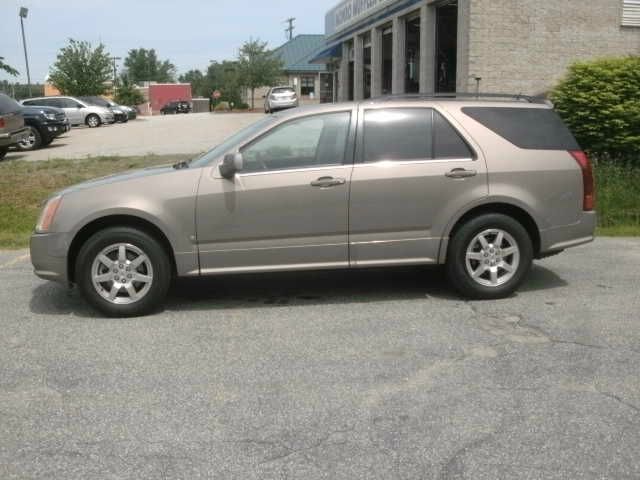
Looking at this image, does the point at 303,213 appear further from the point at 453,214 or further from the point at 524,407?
the point at 524,407

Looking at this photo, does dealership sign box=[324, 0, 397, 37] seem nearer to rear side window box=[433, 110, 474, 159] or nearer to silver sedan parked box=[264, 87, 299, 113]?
silver sedan parked box=[264, 87, 299, 113]

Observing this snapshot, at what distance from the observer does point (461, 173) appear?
611 centimetres

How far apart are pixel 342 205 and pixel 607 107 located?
761 cm

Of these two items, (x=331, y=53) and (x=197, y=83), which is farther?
(x=197, y=83)

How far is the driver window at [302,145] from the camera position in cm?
602

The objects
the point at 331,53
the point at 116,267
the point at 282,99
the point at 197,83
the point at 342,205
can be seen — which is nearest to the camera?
the point at 116,267

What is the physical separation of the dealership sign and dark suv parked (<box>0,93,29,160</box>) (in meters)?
12.8

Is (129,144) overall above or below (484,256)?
above

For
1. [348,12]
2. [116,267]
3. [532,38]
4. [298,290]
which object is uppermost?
[348,12]

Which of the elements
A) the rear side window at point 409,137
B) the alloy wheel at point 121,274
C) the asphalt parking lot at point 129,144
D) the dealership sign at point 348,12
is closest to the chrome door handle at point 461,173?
the rear side window at point 409,137

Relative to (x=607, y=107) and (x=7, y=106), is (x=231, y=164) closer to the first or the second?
(x=607, y=107)

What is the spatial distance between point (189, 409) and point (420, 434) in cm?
130

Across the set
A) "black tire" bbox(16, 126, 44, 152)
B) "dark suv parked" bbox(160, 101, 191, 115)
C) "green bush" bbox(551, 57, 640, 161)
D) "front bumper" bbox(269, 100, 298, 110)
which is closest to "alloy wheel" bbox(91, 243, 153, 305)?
"green bush" bbox(551, 57, 640, 161)

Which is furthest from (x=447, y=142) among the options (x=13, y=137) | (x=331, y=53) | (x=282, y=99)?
(x=282, y=99)
